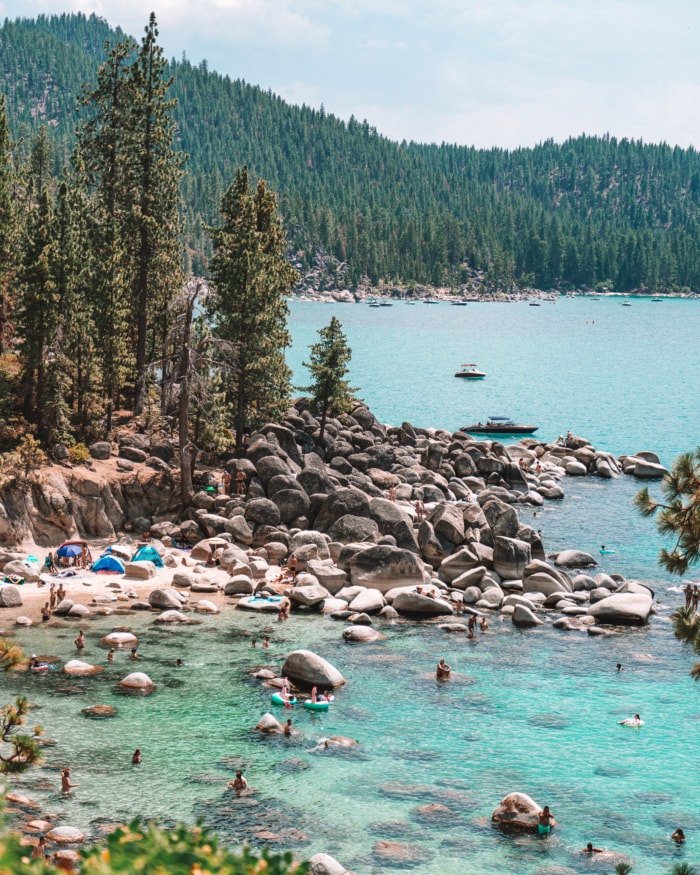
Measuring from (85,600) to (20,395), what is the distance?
15.6 metres

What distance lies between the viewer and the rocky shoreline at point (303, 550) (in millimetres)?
39344

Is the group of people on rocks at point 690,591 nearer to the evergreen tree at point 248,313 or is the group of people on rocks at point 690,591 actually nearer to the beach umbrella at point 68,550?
the evergreen tree at point 248,313

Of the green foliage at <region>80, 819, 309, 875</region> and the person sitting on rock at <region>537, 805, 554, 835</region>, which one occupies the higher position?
the green foliage at <region>80, 819, 309, 875</region>

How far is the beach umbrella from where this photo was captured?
41291 millimetres

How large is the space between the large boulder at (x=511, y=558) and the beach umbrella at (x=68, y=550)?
18887 millimetres

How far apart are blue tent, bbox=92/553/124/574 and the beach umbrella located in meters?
0.97

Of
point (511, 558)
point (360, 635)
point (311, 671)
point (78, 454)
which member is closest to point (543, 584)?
point (511, 558)

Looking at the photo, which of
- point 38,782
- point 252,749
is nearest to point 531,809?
point 252,749

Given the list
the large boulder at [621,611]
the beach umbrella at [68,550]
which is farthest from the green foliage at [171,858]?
the beach umbrella at [68,550]

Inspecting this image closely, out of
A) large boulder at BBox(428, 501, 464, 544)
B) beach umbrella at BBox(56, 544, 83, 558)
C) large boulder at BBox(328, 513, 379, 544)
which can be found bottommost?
beach umbrella at BBox(56, 544, 83, 558)

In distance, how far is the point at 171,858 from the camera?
26.5ft

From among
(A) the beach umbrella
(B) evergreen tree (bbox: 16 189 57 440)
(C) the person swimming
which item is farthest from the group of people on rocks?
(B) evergreen tree (bbox: 16 189 57 440)

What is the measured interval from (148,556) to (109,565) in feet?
5.74

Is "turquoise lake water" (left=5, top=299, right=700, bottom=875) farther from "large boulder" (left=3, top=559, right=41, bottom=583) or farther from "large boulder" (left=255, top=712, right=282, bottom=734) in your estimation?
"large boulder" (left=3, top=559, right=41, bottom=583)
